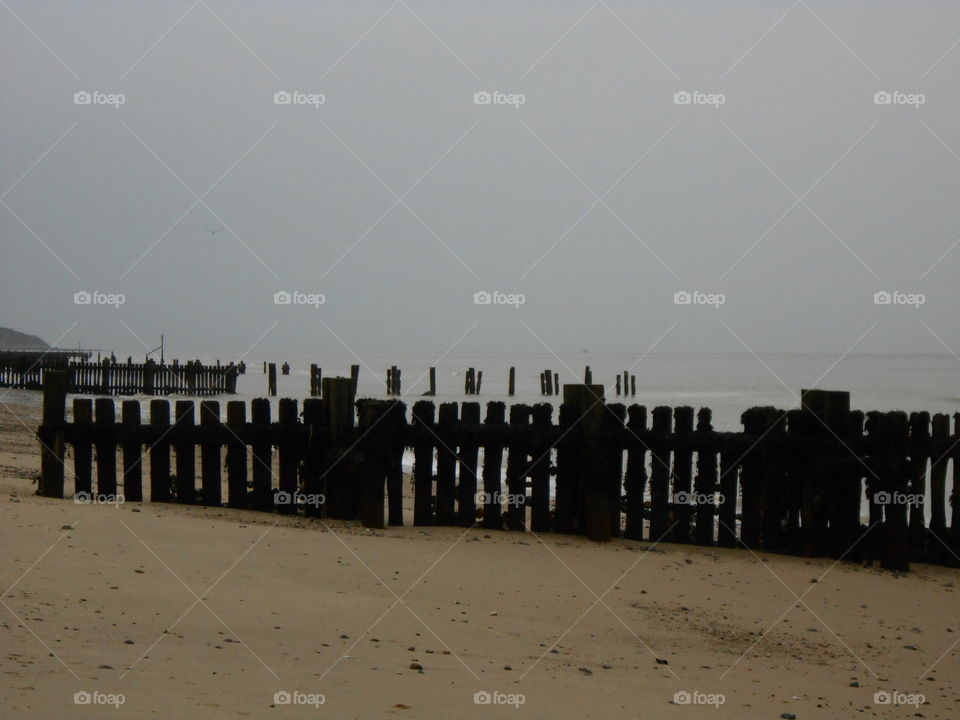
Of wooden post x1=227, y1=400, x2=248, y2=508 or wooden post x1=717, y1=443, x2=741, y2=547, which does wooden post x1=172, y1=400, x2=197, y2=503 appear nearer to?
wooden post x1=227, y1=400, x2=248, y2=508

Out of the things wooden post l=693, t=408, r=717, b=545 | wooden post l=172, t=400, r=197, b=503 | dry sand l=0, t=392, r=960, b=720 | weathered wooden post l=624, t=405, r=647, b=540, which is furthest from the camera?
wooden post l=172, t=400, r=197, b=503

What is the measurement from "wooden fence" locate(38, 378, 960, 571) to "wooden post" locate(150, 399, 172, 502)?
2 cm

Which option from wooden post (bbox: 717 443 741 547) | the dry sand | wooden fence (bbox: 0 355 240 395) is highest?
wooden fence (bbox: 0 355 240 395)

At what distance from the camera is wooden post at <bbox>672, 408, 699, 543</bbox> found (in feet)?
31.1

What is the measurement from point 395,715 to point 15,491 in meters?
7.13

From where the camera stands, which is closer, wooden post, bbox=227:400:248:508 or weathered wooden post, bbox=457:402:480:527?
weathered wooden post, bbox=457:402:480:527

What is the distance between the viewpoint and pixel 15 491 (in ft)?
33.4

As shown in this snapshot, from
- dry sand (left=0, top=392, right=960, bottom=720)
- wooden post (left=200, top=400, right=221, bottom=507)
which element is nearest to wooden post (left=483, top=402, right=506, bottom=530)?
dry sand (left=0, top=392, right=960, bottom=720)

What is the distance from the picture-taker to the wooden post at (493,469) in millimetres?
9609

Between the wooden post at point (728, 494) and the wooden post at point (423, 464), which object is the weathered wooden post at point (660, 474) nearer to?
the wooden post at point (728, 494)

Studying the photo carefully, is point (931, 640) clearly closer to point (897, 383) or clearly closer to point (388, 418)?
point (388, 418)

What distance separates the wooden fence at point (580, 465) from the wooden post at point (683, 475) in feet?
0.05

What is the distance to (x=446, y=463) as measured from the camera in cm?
976

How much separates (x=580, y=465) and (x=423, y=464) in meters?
1.50
